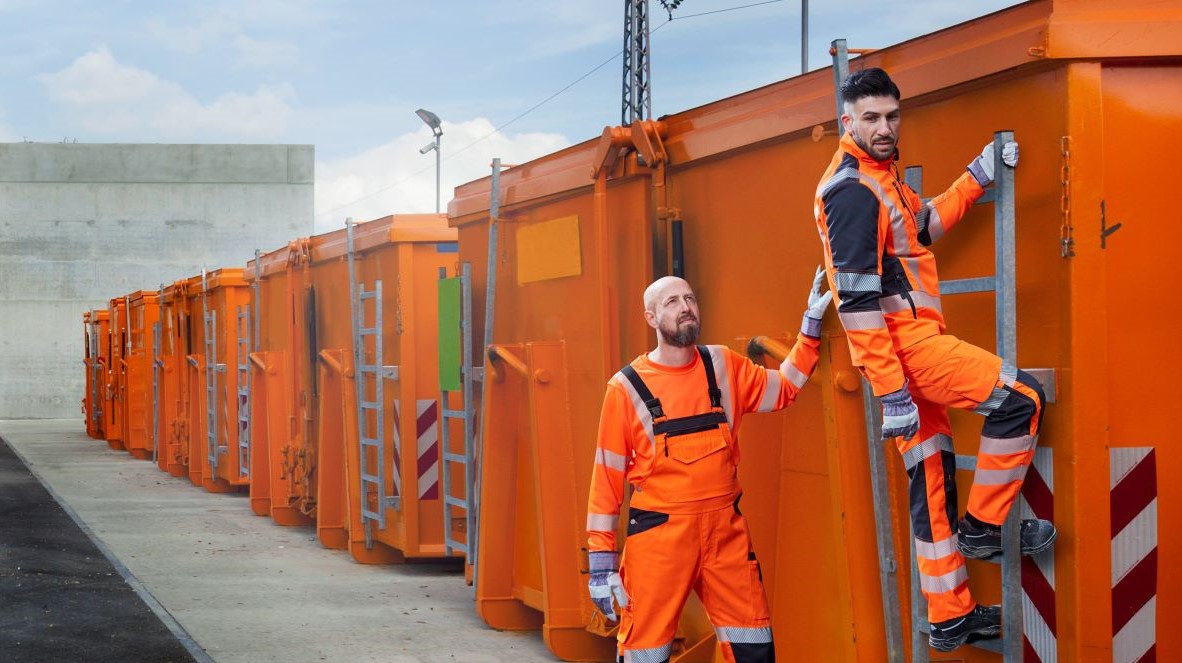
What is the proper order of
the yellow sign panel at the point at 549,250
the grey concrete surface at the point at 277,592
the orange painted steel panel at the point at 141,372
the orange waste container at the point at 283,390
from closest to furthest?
the yellow sign panel at the point at 549,250
the grey concrete surface at the point at 277,592
the orange waste container at the point at 283,390
the orange painted steel panel at the point at 141,372

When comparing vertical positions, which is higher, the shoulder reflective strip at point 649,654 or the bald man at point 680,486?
the bald man at point 680,486

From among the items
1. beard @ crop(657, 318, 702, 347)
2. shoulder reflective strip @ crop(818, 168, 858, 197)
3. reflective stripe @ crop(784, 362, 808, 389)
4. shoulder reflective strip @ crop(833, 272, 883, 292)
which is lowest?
reflective stripe @ crop(784, 362, 808, 389)

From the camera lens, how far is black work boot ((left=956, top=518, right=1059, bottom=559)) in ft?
11.8

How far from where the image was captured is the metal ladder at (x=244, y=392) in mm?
13812

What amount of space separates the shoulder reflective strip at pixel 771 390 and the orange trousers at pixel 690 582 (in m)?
0.36

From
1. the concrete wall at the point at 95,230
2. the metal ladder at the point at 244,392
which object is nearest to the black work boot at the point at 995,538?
the metal ladder at the point at 244,392

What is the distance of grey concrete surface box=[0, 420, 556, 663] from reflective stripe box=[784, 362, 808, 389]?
273 centimetres

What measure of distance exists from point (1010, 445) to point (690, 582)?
122cm

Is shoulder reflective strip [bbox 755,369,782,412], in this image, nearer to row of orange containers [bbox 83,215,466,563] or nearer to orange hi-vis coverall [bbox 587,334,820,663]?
orange hi-vis coverall [bbox 587,334,820,663]

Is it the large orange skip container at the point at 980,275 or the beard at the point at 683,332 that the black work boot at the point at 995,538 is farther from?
the beard at the point at 683,332

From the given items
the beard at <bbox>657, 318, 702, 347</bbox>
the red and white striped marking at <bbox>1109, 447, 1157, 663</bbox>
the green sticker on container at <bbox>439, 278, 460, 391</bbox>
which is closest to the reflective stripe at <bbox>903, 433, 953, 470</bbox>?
the red and white striped marking at <bbox>1109, 447, 1157, 663</bbox>

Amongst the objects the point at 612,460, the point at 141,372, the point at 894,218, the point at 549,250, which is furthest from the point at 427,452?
the point at 141,372

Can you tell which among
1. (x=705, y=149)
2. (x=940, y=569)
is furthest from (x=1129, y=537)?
(x=705, y=149)

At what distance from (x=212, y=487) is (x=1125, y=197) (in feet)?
43.7
